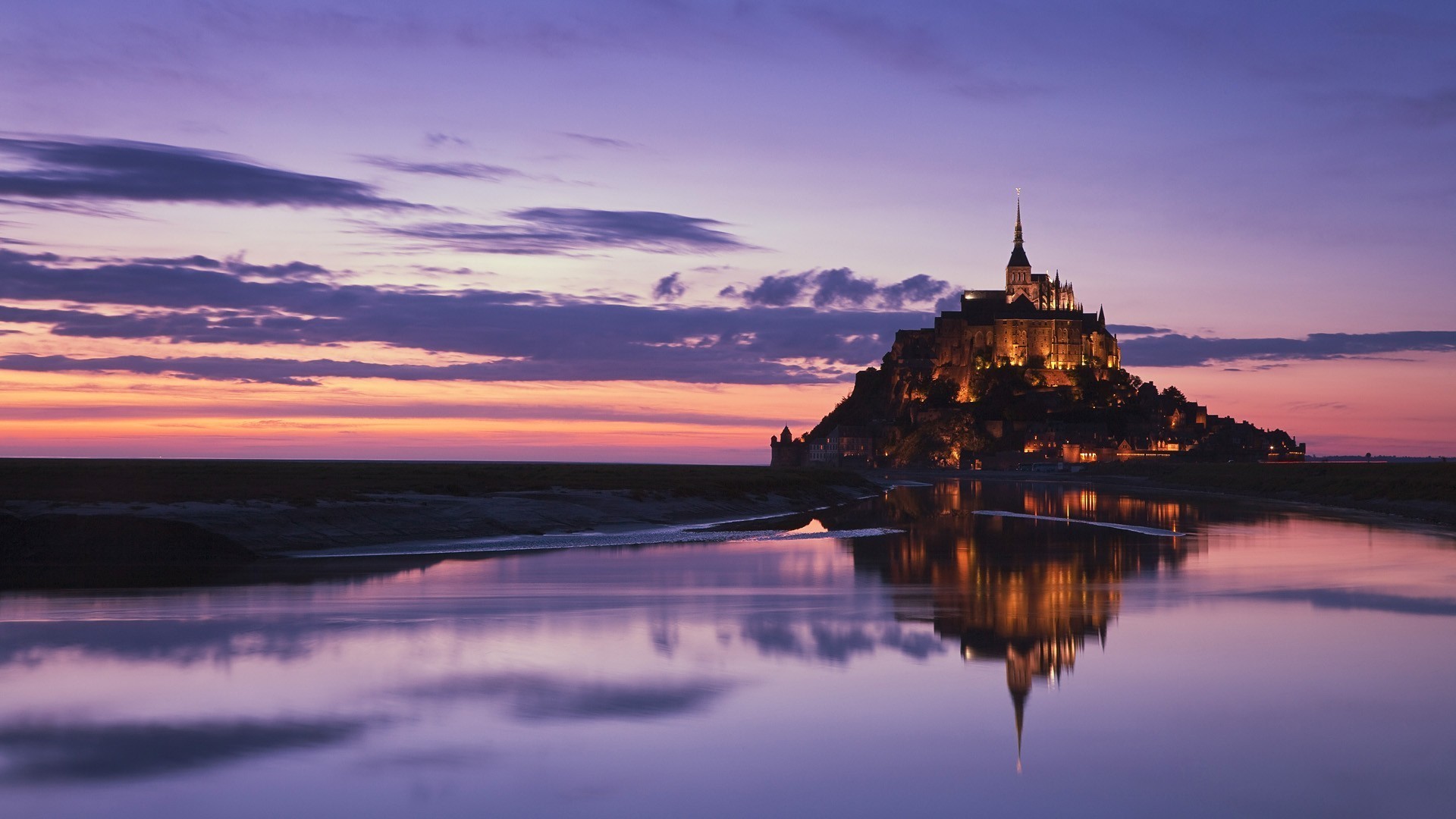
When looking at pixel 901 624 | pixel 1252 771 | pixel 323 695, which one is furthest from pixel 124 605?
pixel 1252 771

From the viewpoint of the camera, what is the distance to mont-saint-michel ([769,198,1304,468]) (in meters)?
150

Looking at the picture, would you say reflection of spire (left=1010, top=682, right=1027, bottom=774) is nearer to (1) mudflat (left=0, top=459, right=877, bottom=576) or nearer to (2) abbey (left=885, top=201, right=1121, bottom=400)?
(1) mudflat (left=0, top=459, right=877, bottom=576)

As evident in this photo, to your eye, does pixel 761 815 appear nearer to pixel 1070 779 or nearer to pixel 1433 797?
pixel 1070 779

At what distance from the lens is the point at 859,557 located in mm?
28516

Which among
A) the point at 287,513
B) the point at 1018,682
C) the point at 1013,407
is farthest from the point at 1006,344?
the point at 1018,682

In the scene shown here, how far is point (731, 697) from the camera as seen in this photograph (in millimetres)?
12375

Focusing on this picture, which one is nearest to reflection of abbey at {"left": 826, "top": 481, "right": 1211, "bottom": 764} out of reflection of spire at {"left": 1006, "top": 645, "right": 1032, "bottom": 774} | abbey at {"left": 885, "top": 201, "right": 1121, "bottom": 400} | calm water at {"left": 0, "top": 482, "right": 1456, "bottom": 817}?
reflection of spire at {"left": 1006, "top": 645, "right": 1032, "bottom": 774}

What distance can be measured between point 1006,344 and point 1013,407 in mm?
11955

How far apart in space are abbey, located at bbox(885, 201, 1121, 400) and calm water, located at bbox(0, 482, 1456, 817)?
144400mm

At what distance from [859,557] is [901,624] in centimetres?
1139

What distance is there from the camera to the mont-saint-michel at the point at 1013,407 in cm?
14988

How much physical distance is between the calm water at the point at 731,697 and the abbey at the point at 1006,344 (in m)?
144

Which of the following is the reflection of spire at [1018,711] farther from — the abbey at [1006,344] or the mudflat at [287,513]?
the abbey at [1006,344]

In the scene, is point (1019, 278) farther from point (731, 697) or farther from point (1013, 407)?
point (731, 697)
